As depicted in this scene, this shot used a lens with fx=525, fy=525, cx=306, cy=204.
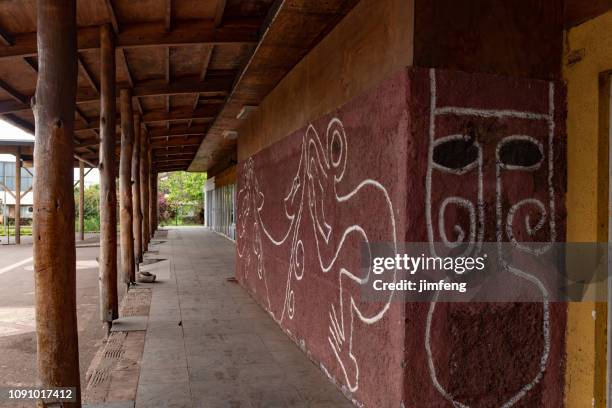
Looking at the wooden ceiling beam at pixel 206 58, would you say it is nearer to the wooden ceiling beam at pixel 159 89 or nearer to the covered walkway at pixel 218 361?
the wooden ceiling beam at pixel 159 89

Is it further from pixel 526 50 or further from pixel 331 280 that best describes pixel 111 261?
pixel 526 50

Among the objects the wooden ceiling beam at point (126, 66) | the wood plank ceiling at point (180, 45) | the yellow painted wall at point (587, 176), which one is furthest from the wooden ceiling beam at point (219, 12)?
the yellow painted wall at point (587, 176)

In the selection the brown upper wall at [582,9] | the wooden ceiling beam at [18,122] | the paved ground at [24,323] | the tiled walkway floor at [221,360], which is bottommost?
the paved ground at [24,323]

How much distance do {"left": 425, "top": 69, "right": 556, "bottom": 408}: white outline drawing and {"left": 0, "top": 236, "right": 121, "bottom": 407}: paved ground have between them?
3.80m

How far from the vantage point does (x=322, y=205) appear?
15.3 feet

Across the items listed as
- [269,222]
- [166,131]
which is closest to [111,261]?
[269,222]

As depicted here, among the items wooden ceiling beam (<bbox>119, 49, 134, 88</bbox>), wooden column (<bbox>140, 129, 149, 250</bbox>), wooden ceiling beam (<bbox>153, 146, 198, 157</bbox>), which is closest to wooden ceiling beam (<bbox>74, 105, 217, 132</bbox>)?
wooden ceiling beam (<bbox>119, 49, 134, 88</bbox>)

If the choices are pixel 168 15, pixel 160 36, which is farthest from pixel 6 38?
pixel 168 15

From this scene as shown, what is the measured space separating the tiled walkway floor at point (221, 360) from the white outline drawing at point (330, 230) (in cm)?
35

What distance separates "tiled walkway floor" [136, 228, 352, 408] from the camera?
403 cm

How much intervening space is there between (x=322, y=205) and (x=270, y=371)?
1.55m

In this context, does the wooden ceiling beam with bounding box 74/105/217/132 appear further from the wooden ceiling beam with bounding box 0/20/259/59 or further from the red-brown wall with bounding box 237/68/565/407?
the red-brown wall with bounding box 237/68/565/407

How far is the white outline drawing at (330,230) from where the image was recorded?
12.1 ft

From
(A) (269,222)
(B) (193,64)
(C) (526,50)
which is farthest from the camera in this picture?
(B) (193,64)
